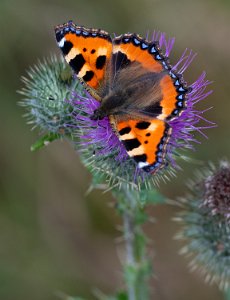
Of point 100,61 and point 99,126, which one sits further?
point 100,61

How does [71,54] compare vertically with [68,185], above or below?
above

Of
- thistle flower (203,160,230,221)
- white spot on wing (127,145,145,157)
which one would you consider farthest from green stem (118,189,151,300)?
white spot on wing (127,145,145,157)

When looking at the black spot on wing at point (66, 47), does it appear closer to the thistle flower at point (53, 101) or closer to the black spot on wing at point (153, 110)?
the thistle flower at point (53, 101)

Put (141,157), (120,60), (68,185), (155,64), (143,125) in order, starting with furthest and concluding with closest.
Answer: (68,185) → (120,60) → (155,64) → (143,125) → (141,157)

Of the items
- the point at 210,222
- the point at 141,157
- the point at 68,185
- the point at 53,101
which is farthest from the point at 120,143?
the point at 68,185

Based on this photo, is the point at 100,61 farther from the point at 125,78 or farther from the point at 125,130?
the point at 125,130
